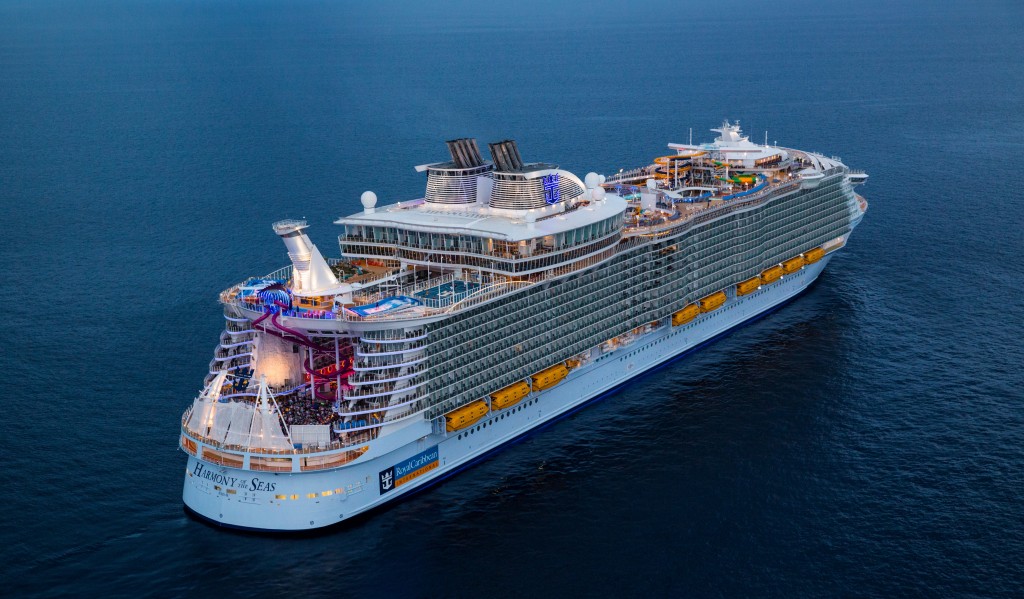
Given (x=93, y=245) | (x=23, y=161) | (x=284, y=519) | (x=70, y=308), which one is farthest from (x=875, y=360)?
(x=23, y=161)

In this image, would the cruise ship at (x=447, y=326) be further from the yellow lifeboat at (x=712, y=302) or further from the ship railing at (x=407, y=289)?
the ship railing at (x=407, y=289)

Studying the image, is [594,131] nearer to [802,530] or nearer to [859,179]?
[859,179]

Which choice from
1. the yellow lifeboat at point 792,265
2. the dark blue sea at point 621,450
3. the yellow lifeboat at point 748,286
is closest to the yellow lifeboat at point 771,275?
the yellow lifeboat at point 792,265

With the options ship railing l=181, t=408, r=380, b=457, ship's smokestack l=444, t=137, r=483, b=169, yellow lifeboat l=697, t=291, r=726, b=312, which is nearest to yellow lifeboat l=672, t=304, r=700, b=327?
yellow lifeboat l=697, t=291, r=726, b=312

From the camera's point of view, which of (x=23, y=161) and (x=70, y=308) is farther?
(x=23, y=161)

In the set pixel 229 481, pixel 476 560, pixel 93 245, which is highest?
pixel 93 245

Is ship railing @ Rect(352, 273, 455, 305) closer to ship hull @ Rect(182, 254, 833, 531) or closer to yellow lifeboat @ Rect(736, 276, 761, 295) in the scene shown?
ship hull @ Rect(182, 254, 833, 531)

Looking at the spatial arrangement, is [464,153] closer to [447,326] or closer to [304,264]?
[304,264]
